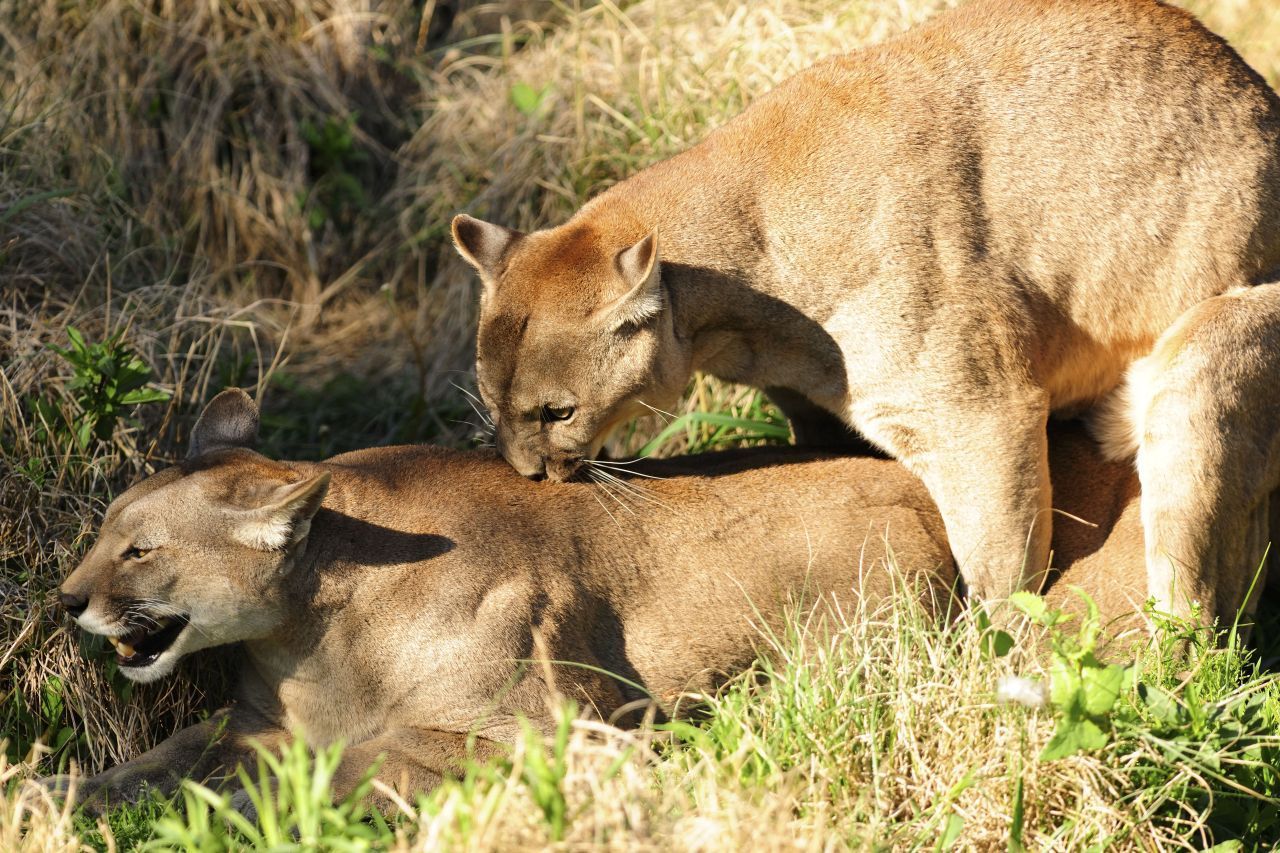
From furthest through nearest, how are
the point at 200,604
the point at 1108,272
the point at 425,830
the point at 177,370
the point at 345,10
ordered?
1. the point at 345,10
2. the point at 177,370
3. the point at 1108,272
4. the point at 200,604
5. the point at 425,830

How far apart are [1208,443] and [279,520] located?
3723mm

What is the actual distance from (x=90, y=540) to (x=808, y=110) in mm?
3750

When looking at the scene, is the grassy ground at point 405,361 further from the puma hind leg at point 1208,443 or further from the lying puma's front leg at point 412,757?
the puma hind leg at point 1208,443

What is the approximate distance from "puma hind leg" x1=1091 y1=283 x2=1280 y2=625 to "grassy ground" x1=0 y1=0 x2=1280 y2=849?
0.40 metres

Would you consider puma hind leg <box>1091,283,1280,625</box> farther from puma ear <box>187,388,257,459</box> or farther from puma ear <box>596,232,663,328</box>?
puma ear <box>187,388,257,459</box>

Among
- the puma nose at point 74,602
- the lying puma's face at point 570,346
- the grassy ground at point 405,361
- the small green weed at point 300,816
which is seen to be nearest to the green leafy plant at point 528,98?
the grassy ground at point 405,361

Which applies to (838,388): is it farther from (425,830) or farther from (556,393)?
(425,830)

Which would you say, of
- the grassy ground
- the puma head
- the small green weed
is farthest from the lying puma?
the small green weed

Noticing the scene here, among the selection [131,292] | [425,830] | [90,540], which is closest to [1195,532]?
[425,830]

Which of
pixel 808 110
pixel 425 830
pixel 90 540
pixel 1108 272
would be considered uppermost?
pixel 808 110

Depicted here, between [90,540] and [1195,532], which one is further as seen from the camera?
[90,540]

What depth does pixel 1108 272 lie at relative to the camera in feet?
20.1

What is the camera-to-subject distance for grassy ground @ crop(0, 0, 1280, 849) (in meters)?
4.74

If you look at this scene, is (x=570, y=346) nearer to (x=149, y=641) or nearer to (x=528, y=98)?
(x=149, y=641)
